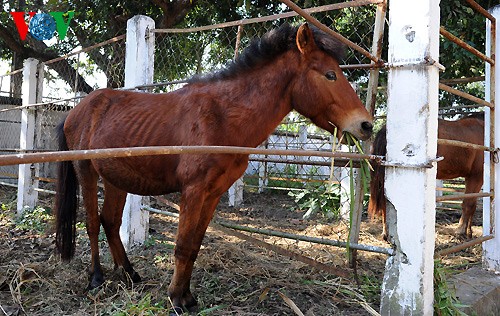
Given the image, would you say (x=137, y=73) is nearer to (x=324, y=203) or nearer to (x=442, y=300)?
(x=442, y=300)

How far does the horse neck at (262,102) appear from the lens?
2.76 m

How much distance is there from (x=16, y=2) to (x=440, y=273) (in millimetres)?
Answer: 10940

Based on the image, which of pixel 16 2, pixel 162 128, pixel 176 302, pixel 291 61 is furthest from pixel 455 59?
pixel 16 2

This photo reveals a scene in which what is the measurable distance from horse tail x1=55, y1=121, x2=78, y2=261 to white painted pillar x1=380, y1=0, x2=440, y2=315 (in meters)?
2.55

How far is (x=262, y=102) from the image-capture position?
2.78 m

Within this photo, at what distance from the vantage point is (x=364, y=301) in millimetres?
2604

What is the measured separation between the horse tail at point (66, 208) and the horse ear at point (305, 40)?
2.23 m

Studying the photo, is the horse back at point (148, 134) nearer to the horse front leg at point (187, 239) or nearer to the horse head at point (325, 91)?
the horse front leg at point (187, 239)

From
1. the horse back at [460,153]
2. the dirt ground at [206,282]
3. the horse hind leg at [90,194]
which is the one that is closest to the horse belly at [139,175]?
the horse hind leg at [90,194]

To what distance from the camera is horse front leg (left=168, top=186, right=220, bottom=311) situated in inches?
105

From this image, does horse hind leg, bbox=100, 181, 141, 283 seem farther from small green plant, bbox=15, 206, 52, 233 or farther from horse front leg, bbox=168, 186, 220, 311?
small green plant, bbox=15, 206, 52, 233

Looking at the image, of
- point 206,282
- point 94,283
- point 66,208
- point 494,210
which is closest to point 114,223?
point 66,208

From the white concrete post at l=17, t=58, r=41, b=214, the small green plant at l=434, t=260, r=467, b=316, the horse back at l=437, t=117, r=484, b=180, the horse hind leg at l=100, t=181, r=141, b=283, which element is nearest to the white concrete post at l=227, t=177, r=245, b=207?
the white concrete post at l=17, t=58, r=41, b=214

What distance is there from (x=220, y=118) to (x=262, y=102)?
11.4 inches
